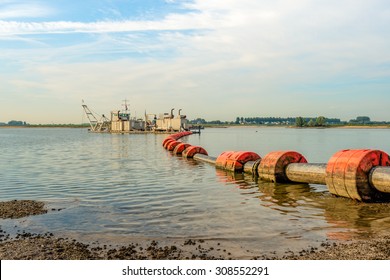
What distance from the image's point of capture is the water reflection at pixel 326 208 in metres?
8.74

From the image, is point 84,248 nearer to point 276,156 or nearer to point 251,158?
point 276,156

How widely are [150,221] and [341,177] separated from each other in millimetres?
5914

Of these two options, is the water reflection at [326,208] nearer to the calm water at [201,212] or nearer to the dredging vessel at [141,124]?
the calm water at [201,212]

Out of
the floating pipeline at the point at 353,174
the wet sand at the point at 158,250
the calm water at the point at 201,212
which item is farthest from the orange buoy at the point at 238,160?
the wet sand at the point at 158,250

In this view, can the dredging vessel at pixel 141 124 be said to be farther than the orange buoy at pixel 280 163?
Yes

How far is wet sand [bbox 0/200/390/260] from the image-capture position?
6.79 metres

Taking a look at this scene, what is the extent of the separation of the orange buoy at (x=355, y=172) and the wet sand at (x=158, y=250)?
11.6ft

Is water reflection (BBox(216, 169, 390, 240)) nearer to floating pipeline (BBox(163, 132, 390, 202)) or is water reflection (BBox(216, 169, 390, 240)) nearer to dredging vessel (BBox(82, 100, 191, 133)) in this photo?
floating pipeline (BBox(163, 132, 390, 202))

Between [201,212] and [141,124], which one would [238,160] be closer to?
[201,212]

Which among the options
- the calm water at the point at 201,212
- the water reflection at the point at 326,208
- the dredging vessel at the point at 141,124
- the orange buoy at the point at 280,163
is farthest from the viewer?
the dredging vessel at the point at 141,124

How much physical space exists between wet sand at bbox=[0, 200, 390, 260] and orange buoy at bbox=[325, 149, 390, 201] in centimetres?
355

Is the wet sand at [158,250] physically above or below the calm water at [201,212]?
above

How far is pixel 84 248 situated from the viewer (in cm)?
742

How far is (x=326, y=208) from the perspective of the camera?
36.6ft
